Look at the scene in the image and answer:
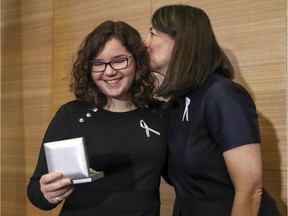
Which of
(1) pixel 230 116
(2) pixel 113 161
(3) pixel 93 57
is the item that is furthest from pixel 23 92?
(1) pixel 230 116

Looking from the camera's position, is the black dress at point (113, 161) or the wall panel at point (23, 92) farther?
the wall panel at point (23, 92)

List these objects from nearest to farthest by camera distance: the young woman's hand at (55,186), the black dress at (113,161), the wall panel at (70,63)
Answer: the young woman's hand at (55,186), the black dress at (113,161), the wall panel at (70,63)

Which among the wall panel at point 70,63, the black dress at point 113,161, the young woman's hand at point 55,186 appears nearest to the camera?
the young woman's hand at point 55,186

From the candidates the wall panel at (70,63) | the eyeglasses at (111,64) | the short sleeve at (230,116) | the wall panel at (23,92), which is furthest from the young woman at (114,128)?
the wall panel at (23,92)

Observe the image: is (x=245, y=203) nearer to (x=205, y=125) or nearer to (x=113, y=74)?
(x=205, y=125)

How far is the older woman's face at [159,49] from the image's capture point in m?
1.28

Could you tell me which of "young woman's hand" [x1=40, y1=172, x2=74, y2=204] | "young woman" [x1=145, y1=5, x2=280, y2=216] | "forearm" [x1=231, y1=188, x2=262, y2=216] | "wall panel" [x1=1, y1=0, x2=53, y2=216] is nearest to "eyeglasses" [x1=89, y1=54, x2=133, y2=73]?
"young woman" [x1=145, y1=5, x2=280, y2=216]

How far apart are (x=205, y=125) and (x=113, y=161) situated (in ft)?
1.07

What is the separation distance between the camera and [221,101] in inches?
44.1

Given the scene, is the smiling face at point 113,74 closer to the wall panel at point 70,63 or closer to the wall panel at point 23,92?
the wall panel at point 70,63

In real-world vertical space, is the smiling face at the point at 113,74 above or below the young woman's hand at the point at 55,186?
above

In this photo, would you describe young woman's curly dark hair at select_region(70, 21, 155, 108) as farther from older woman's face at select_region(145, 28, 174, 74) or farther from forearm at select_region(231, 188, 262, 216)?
forearm at select_region(231, 188, 262, 216)

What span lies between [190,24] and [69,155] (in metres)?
0.56

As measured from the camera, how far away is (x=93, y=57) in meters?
1.32
